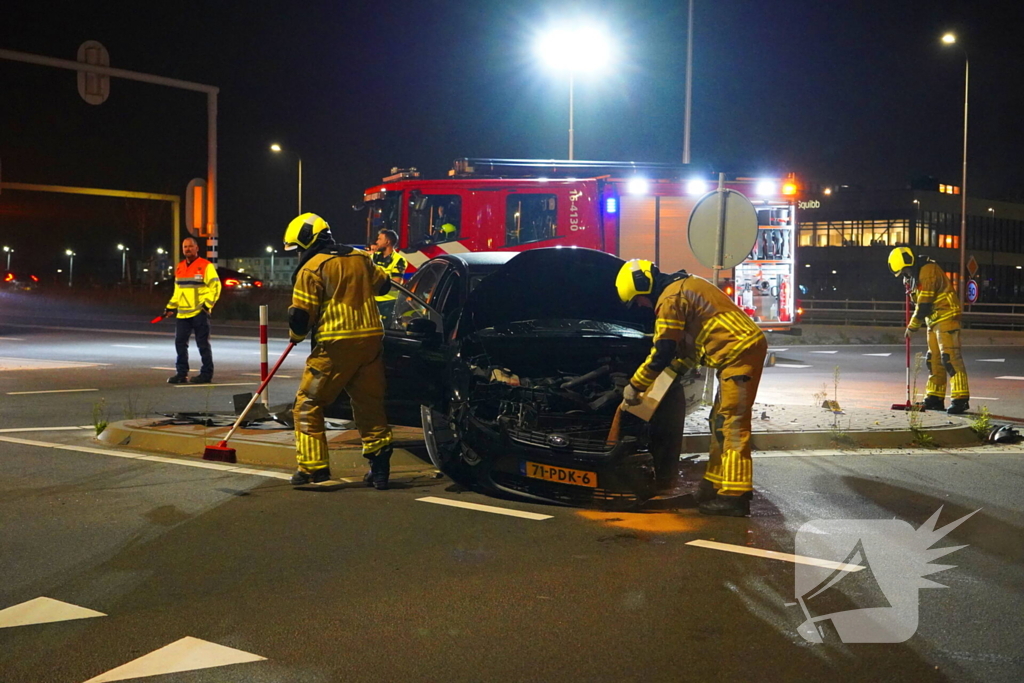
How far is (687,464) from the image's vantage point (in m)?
8.10

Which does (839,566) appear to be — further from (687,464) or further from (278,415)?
(278,415)

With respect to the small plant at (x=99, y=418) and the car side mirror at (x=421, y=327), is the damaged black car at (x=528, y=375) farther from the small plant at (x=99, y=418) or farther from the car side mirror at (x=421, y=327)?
the small plant at (x=99, y=418)

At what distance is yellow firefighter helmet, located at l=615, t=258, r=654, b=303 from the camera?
6.43 meters

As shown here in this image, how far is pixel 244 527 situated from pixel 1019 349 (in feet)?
72.9

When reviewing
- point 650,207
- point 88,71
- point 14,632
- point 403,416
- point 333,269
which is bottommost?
point 14,632

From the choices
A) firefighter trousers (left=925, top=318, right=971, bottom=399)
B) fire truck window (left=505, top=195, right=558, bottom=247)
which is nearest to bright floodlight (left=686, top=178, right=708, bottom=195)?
fire truck window (left=505, top=195, right=558, bottom=247)

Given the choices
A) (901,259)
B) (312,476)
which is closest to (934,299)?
(901,259)

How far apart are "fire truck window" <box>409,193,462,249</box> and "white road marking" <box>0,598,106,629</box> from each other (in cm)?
1329

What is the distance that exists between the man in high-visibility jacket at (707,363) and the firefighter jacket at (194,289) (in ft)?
28.5

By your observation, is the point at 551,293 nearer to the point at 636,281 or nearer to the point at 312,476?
the point at 636,281

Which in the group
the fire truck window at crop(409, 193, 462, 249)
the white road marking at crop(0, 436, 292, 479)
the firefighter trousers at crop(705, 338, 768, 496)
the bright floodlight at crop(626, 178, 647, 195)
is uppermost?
the bright floodlight at crop(626, 178, 647, 195)

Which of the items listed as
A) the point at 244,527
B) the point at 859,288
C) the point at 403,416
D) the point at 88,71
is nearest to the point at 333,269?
the point at 403,416

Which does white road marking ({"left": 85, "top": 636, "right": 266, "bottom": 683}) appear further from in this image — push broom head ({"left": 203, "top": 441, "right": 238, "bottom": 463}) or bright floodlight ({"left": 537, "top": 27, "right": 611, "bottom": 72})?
bright floodlight ({"left": 537, "top": 27, "right": 611, "bottom": 72})

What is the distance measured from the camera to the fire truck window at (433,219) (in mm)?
17500
